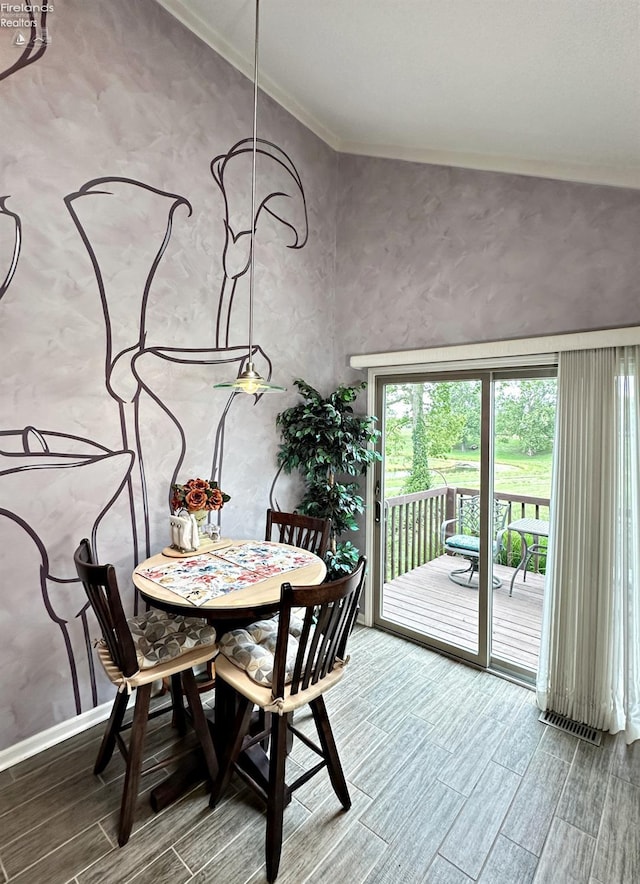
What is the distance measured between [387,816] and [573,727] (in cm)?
125

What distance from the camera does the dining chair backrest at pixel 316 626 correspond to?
1510 millimetres

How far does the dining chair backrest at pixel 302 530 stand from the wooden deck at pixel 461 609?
1.01 meters

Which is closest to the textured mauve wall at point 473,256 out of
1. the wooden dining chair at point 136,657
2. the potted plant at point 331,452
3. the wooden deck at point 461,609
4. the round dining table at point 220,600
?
the potted plant at point 331,452

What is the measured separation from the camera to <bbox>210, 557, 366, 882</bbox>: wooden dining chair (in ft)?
5.11

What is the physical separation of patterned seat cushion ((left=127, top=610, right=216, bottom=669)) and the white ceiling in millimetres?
2838

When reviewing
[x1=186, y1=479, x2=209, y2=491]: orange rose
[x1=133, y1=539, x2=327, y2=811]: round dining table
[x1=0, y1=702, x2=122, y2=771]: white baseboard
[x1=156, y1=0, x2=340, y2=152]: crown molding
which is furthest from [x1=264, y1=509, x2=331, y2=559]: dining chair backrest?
[x1=156, y1=0, x2=340, y2=152]: crown molding

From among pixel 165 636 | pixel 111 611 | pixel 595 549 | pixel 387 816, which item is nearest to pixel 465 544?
pixel 595 549

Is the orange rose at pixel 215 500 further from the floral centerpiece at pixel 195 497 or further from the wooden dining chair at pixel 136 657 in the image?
the wooden dining chair at pixel 136 657

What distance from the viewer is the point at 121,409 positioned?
8.16ft

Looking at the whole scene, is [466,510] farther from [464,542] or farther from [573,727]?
[573,727]

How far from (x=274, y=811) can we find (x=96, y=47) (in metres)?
3.72

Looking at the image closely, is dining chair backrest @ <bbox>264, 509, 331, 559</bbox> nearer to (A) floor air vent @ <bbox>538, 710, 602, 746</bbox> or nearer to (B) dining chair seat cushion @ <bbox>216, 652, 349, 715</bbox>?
(B) dining chair seat cushion @ <bbox>216, 652, 349, 715</bbox>

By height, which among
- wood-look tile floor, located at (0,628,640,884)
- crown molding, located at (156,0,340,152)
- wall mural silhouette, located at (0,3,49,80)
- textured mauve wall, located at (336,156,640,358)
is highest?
crown molding, located at (156,0,340,152)

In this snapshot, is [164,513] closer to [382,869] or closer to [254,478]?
[254,478]
